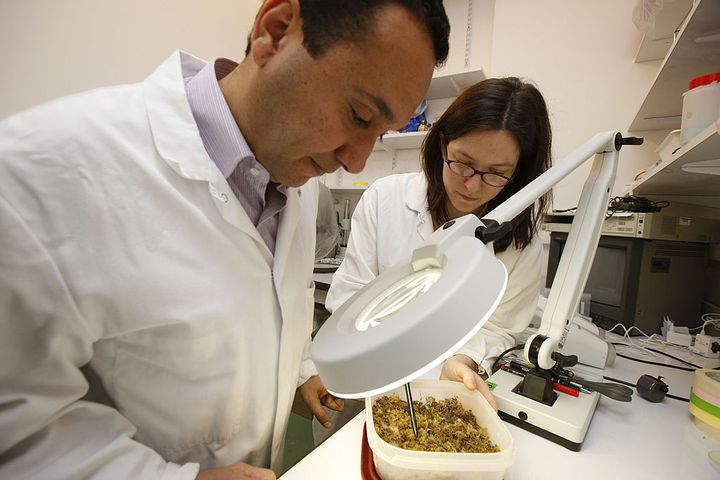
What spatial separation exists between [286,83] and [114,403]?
0.66 m

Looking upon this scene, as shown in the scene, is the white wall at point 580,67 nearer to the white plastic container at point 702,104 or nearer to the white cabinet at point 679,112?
the white cabinet at point 679,112

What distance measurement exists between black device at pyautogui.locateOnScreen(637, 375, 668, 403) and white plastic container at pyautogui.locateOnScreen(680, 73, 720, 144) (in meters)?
0.72

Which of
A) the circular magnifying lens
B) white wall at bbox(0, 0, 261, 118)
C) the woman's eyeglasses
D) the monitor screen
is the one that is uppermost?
white wall at bbox(0, 0, 261, 118)

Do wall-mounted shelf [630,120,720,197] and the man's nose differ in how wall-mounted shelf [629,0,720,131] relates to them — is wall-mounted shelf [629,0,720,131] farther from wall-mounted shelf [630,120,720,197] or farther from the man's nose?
the man's nose

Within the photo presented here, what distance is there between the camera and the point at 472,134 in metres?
1.14

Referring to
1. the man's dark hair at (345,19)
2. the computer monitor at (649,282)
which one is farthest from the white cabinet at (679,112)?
the man's dark hair at (345,19)

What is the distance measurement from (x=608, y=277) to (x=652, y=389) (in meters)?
0.87

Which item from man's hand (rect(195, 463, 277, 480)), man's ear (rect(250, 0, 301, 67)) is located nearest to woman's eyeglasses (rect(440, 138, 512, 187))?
man's ear (rect(250, 0, 301, 67))

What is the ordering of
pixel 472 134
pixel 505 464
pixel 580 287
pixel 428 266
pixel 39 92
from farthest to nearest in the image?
pixel 39 92 → pixel 472 134 → pixel 580 287 → pixel 505 464 → pixel 428 266

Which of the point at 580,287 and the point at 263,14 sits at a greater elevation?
the point at 263,14

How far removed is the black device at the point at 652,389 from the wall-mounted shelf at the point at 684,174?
2.14 feet

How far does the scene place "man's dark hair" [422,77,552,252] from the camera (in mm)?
1117

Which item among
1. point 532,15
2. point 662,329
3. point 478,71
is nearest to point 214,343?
point 662,329

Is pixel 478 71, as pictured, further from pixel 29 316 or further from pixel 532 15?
pixel 29 316
